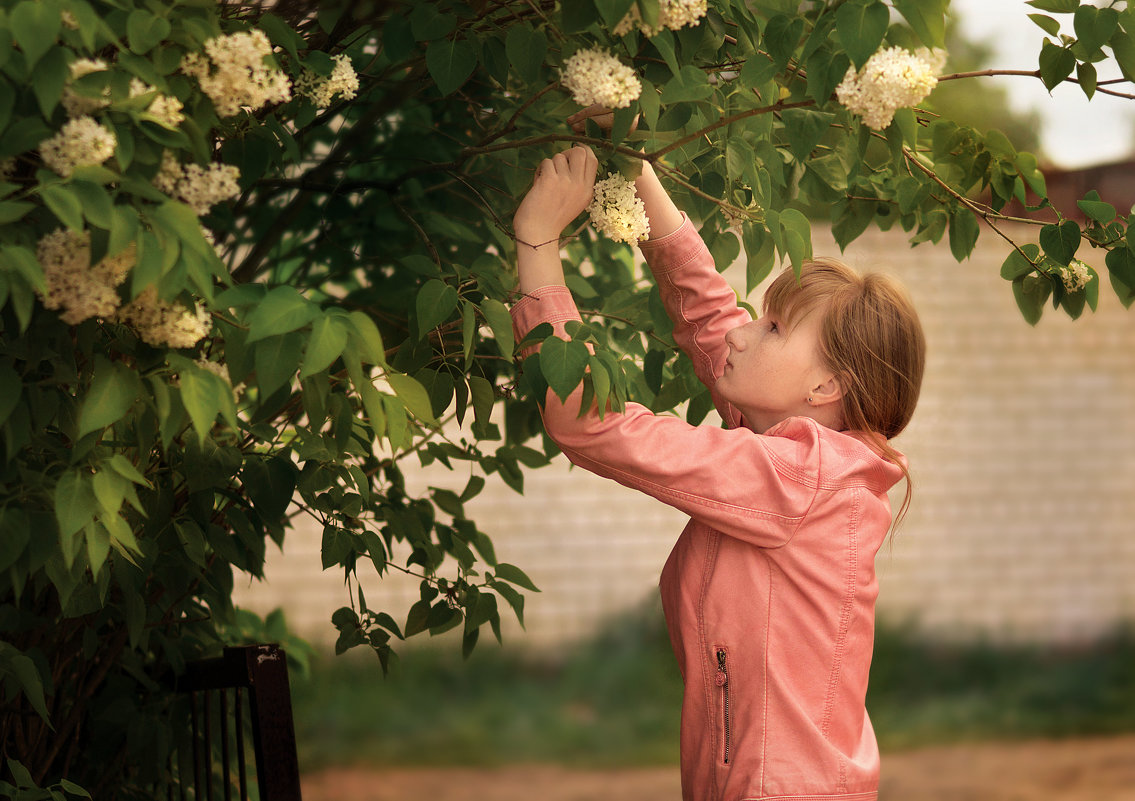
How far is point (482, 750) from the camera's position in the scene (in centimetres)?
499

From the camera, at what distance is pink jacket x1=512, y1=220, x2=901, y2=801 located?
119 cm

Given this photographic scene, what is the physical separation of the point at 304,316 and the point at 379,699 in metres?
4.45

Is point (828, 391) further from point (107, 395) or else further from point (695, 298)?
point (107, 395)

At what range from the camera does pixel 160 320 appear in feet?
3.09

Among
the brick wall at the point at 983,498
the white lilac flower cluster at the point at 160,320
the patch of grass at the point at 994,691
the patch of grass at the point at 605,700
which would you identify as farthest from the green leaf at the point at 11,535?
the patch of grass at the point at 994,691

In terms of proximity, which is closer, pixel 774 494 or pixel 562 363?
pixel 562 363

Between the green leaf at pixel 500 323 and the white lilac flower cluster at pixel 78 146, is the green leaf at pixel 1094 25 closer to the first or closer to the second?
the green leaf at pixel 500 323

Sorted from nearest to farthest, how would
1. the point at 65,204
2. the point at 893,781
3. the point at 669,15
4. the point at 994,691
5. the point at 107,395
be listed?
the point at 65,204 < the point at 107,395 < the point at 669,15 < the point at 893,781 < the point at 994,691

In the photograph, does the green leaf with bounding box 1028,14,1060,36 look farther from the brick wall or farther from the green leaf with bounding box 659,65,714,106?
the brick wall

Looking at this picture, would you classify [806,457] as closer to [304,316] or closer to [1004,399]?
[304,316]

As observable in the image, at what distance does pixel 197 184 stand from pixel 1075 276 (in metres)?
1.10

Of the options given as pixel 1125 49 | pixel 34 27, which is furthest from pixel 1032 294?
pixel 34 27

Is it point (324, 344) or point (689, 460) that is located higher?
point (324, 344)

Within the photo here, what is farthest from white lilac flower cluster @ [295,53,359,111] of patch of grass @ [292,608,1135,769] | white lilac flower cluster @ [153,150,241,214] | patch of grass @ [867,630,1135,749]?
patch of grass @ [867,630,1135,749]
